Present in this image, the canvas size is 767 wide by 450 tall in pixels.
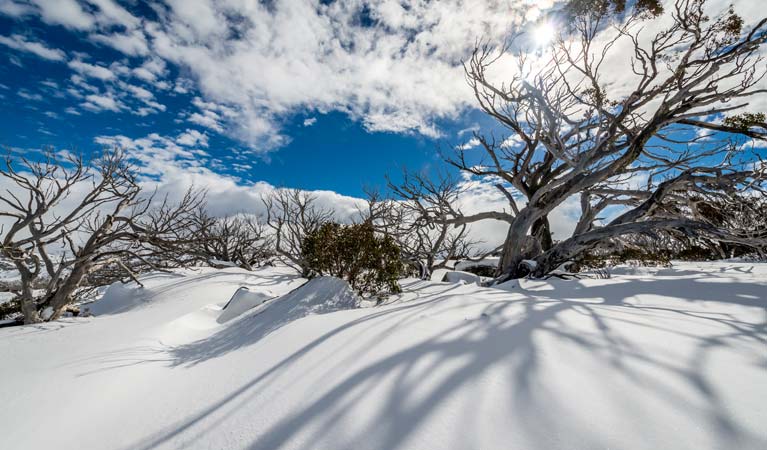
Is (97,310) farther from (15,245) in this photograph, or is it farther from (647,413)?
(647,413)

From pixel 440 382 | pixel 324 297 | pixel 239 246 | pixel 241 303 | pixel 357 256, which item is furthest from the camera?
pixel 239 246

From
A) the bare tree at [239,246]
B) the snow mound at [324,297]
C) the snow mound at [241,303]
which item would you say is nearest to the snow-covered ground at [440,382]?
the snow mound at [324,297]

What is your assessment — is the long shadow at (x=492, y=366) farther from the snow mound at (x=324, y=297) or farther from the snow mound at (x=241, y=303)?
the snow mound at (x=241, y=303)

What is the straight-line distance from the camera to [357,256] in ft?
18.9

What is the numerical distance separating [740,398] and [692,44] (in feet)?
28.0

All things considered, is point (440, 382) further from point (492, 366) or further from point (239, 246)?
point (239, 246)

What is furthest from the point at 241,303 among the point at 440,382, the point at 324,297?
the point at 440,382

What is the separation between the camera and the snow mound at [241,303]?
6191 mm

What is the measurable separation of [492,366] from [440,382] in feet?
1.07

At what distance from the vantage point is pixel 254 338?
147 inches

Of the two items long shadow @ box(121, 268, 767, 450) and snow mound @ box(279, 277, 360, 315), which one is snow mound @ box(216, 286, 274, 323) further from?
long shadow @ box(121, 268, 767, 450)

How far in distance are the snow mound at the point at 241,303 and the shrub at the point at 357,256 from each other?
5.23 feet

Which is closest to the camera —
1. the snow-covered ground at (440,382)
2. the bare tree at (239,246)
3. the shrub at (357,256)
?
the snow-covered ground at (440,382)

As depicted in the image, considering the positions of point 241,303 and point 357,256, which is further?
point 241,303
